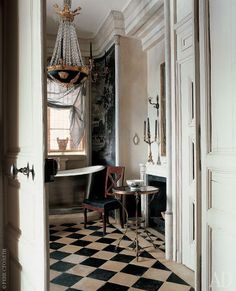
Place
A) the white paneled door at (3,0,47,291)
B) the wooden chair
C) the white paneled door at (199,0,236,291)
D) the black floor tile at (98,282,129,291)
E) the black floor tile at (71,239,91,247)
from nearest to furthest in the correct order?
1. the white paneled door at (3,0,47,291)
2. the white paneled door at (199,0,236,291)
3. the black floor tile at (98,282,129,291)
4. the black floor tile at (71,239,91,247)
5. the wooden chair

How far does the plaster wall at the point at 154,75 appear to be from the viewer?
4.71 m

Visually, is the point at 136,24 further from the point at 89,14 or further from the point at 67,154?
the point at 67,154

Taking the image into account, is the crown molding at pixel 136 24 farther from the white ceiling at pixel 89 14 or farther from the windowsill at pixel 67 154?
the windowsill at pixel 67 154

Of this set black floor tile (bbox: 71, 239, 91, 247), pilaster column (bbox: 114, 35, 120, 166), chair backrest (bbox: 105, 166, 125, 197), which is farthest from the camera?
pilaster column (bbox: 114, 35, 120, 166)

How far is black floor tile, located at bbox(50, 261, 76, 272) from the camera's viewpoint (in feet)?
9.83

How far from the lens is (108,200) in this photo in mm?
4445

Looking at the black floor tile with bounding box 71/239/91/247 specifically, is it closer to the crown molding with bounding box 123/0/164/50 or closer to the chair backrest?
the chair backrest

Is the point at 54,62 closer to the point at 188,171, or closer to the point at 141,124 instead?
the point at 141,124

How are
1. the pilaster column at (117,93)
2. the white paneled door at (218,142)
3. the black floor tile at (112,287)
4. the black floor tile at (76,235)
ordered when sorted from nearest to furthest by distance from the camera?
the white paneled door at (218,142)
the black floor tile at (112,287)
the black floor tile at (76,235)
the pilaster column at (117,93)

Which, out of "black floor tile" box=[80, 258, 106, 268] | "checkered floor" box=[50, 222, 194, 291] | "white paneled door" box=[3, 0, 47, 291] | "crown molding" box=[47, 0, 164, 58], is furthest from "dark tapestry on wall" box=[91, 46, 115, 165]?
"white paneled door" box=[3, 0, 47, 291]

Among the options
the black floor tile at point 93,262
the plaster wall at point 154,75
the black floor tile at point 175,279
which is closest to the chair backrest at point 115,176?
the plaster wall at point 154,75

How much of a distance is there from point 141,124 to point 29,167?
392 cm

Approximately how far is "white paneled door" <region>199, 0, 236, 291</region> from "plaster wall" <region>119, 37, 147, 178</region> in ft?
11.4

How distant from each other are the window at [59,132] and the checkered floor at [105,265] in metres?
2.25
